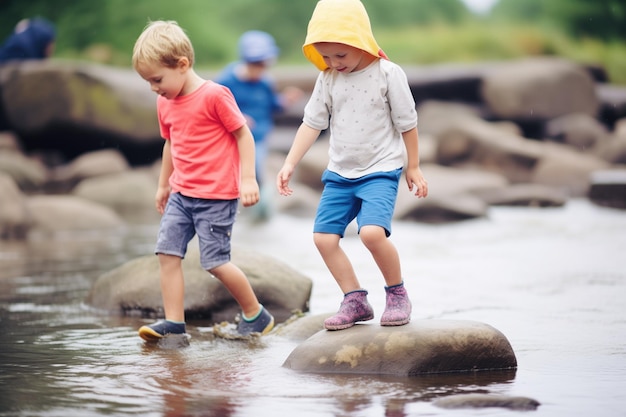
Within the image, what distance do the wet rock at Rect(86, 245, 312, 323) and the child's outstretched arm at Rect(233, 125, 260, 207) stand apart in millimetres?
1125

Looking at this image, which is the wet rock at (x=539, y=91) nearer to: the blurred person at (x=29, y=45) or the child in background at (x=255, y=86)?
the blurred person at (x=29, y=45)

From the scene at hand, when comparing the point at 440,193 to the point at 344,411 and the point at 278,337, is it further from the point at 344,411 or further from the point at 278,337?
the point at 344,411

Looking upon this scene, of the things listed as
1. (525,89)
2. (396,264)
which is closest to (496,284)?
(396,264)

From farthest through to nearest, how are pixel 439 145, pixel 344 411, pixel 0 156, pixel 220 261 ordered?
1. pixel 439 145
2. pixel 0 156
3. pixel 220 261
4. pixel 344 411

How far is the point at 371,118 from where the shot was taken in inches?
192

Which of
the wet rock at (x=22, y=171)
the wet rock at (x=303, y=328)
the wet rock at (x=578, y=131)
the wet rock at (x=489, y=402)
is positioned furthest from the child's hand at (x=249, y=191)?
the wet rock at (x=578, y=131)

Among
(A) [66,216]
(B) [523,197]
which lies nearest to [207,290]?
(A) [66,216]

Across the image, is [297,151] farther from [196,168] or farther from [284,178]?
[196,168]

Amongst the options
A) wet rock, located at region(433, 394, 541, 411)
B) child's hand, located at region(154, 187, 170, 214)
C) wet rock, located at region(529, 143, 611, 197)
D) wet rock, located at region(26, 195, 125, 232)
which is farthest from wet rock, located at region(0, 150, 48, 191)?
wet rock, located at region(433, 394, 541, 411)

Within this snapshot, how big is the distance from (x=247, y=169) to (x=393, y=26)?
878 inches

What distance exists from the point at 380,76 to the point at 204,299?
6.50ft

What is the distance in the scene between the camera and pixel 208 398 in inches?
162

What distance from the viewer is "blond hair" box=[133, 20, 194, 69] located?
17.0 ft

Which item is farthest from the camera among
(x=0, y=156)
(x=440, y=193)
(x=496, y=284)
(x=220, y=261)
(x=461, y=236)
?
(x=0, y=156)
